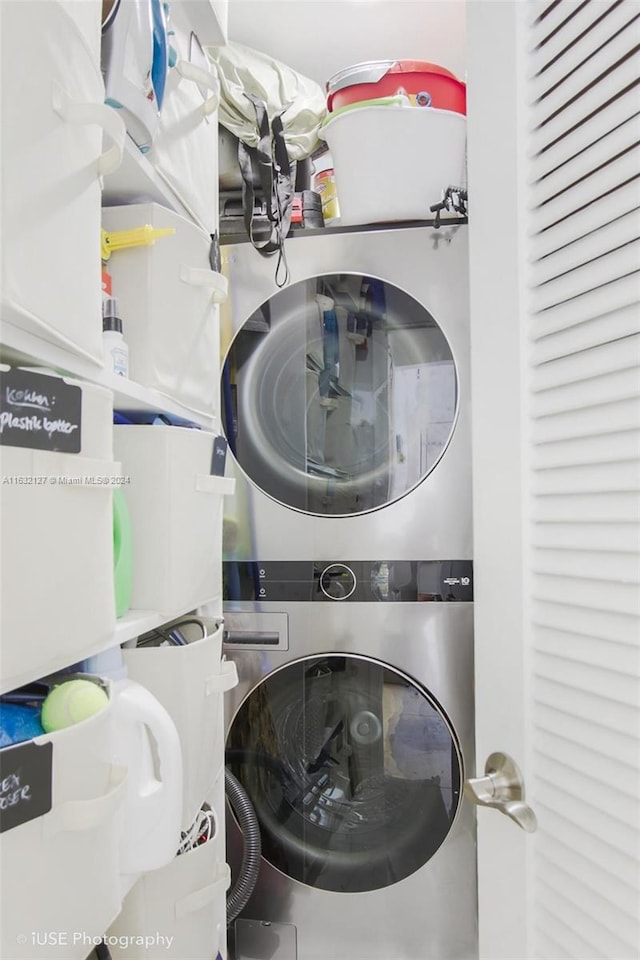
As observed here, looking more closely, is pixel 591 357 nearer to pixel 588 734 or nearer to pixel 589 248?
pixel 589 248

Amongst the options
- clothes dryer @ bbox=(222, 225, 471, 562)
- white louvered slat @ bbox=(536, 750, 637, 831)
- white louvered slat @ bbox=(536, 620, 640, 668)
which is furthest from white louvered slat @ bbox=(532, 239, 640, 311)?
clothes dryer @ bbox=(222, 225, 471, 562)

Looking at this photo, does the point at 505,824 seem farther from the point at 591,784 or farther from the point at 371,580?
the point at 371,580

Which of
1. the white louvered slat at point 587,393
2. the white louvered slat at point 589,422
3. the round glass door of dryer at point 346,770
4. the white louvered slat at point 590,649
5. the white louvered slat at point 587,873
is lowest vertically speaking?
the round glass door of dryer at point 346,770

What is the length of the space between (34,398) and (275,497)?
41.5 inches

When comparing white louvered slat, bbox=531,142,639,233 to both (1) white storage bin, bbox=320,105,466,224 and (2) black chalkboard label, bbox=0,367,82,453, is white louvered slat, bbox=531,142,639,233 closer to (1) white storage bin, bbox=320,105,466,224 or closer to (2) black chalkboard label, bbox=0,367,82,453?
(2) black chalkboard label, bbox=0,367,82,453

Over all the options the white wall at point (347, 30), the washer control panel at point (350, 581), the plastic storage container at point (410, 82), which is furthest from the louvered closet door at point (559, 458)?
the white wall at point (347, 30)

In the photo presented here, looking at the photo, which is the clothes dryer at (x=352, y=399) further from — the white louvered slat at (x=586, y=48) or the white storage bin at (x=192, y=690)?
the white louvered slat at (x=586, y=48)

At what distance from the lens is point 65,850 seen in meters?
0.71

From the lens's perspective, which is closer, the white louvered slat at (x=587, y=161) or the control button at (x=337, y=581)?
the white louvered slat at (x=587, y=161)

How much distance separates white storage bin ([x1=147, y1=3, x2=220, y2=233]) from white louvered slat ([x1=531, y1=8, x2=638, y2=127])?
58cm

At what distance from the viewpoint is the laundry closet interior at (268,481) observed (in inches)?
27.5

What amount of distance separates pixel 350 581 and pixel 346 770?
454 millimetres

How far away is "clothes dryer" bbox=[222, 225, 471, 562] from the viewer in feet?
5.39

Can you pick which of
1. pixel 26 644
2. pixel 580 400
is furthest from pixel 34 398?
pixel 580 400
